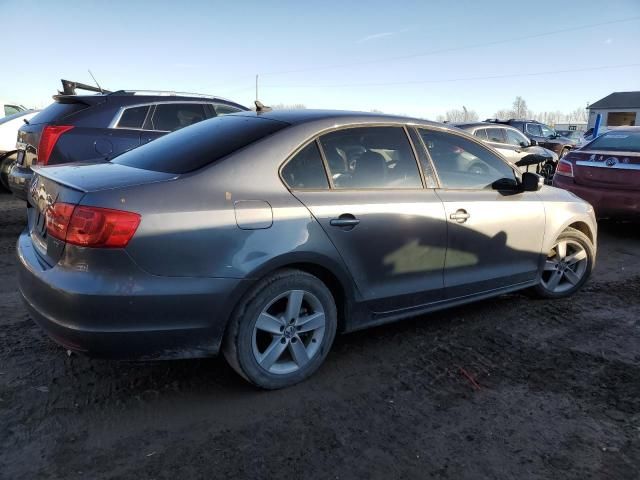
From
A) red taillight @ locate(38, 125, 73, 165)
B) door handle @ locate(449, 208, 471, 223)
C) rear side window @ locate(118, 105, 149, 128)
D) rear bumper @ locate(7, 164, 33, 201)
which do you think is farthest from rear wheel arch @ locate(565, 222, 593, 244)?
rear bumper @ locate(7, 164, 33, 201)

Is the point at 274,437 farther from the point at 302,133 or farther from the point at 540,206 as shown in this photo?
the point at 540,206

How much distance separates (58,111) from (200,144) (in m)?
3.93

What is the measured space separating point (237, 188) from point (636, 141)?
21.1 ft

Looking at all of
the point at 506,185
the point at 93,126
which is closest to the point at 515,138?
the point at 506,185

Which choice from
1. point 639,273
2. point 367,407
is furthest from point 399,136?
point 639,273

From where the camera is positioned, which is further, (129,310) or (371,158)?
(371,158)

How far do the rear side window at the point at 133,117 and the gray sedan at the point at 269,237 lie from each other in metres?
3.04

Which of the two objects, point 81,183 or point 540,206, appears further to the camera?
point 540,206

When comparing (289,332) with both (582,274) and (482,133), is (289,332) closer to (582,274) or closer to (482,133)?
(582,274)

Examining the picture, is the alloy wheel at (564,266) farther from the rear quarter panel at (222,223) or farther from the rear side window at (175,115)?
the rear side window at (175,115)

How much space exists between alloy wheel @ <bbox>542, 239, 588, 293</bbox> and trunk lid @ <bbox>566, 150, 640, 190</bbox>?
2.55 metres

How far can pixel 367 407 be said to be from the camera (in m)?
2.78

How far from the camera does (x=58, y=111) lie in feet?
19.8

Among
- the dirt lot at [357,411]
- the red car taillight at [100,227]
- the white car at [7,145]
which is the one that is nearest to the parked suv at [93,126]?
the dirt lot at [357,411]
